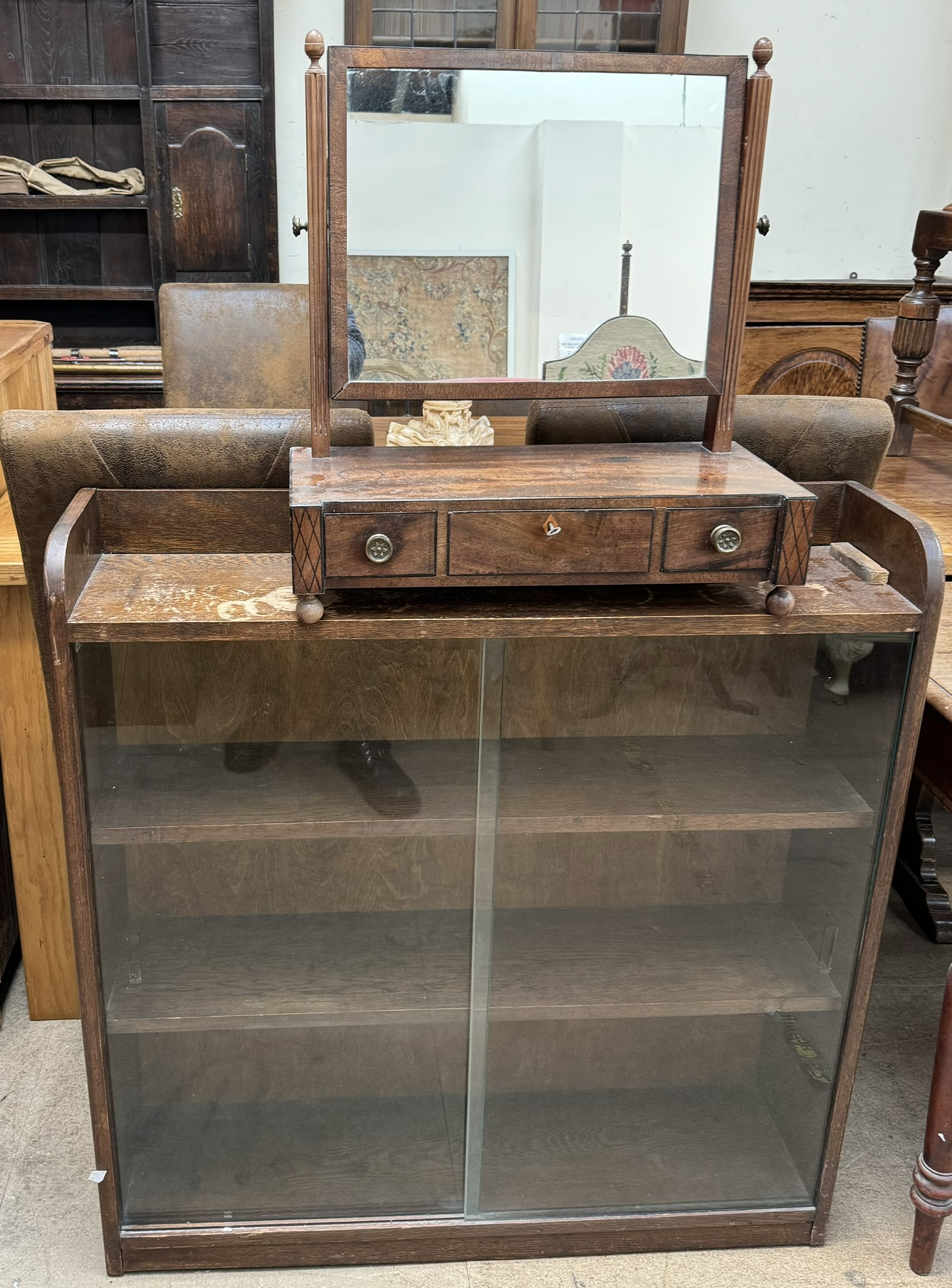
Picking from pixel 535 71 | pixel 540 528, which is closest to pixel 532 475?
pixel 540 528

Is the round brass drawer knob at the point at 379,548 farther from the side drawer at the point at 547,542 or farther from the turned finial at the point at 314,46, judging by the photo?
the turned finial at the point at 314,46

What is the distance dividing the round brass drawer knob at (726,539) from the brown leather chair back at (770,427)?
0.33 meters

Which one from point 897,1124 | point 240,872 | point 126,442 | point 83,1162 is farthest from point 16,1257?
point 897,1124

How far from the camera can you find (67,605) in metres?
1.34

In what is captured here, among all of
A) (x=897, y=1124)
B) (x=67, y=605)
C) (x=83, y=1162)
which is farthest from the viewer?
(x=897, y=1124)

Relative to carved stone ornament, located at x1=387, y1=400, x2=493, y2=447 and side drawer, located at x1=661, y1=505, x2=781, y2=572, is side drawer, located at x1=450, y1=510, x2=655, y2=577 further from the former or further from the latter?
carved stone ornament, located at x1=387, y1=400, x2=493, y2=447

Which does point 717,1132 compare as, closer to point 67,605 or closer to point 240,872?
point 240,872

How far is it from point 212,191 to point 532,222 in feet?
10.2

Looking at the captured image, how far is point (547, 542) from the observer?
1326 millimetres

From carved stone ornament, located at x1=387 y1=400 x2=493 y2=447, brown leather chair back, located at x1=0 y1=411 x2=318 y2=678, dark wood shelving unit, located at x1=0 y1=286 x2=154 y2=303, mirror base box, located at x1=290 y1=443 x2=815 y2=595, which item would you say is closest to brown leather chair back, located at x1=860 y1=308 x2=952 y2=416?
carved stone ornament, located at x1=387 y1=400 x2=493 y2=447

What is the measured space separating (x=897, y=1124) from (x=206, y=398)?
2456 millimetres

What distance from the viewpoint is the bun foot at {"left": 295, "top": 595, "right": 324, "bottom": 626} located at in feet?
4.42

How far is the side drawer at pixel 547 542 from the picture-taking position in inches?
51.8

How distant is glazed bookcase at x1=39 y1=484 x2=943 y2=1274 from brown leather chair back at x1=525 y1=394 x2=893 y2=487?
7 centimetres
